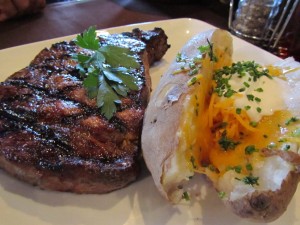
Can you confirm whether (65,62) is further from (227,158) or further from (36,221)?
(227,158)

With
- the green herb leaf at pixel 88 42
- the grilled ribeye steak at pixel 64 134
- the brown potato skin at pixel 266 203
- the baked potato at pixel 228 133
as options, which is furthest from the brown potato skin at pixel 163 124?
the green herb leaf at pixel 88 42

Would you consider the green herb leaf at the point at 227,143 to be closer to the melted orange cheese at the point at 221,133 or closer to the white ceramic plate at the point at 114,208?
the melted orange cheese at the point at 221,133

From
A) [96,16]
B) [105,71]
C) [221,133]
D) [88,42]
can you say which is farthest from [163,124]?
[96,16]

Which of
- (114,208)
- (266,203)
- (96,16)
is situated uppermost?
(266,203)

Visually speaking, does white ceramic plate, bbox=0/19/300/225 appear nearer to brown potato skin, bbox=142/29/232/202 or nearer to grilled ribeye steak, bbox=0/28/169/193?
grilled ribeye steak, bbox=0/28/169/193

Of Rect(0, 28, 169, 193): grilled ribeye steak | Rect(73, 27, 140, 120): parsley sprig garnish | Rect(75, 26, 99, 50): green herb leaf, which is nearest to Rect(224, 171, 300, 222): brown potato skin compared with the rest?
Rect(0, 28, 169, 193): grilled ribeye steak

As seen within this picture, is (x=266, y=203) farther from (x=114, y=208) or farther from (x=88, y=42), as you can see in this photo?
(x=88, y=42)
